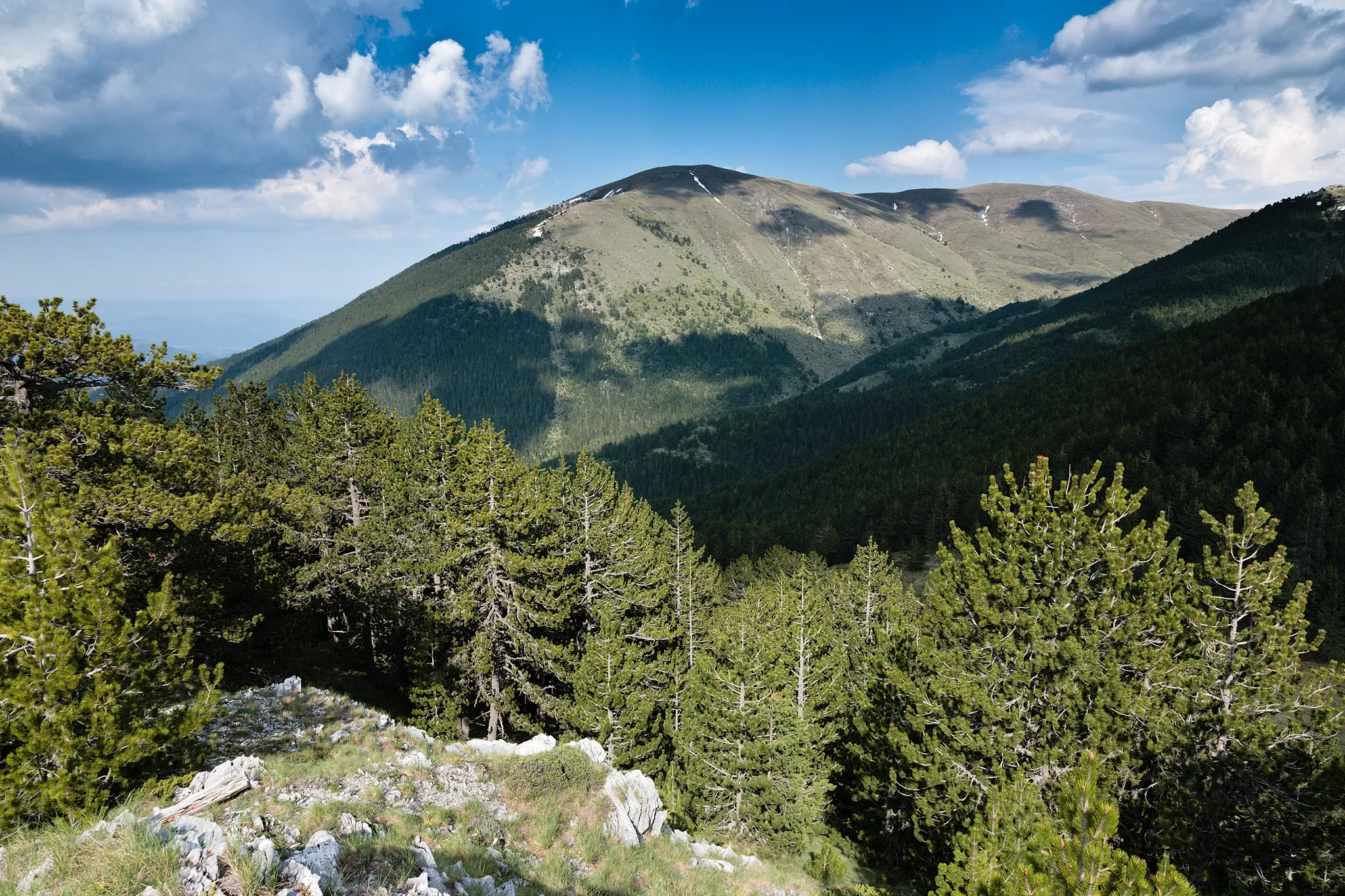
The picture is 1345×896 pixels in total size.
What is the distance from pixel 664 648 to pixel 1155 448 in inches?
4150

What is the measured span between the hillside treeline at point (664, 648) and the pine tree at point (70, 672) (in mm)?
50

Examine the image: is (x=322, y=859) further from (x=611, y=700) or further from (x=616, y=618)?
(x=616, y=618)

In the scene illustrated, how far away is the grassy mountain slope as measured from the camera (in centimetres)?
7106

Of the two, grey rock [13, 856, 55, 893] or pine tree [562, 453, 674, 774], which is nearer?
grey rock [13, 856, 55, 893]

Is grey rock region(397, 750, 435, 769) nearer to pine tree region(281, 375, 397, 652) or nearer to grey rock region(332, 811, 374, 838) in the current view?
grey rock region(332, 811, 374, 838)

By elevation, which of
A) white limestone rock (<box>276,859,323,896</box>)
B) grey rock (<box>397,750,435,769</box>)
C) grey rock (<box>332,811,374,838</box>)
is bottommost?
grey rock (<box>397,750,435,769</box>)

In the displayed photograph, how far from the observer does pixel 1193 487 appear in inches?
2931

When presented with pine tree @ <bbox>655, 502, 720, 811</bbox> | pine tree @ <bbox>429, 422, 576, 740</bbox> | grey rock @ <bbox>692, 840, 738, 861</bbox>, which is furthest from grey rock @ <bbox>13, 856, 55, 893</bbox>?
pine tree @ <bbox>655, 502, 720, 811</bbox>

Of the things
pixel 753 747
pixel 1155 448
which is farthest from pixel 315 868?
pixel 1155 448

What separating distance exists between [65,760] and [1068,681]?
21.3m

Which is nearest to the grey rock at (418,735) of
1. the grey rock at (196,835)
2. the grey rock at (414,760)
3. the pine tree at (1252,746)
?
the grey rock at (414,760)

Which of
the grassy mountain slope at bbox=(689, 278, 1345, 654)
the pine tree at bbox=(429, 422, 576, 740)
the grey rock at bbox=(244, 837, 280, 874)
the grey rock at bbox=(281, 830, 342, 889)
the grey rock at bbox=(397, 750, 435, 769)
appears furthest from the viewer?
the grassy mountain slope at bbox=(689, 278, 1345, 654)

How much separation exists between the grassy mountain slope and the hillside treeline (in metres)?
51.0

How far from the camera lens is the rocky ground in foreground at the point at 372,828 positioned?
24.7ft
